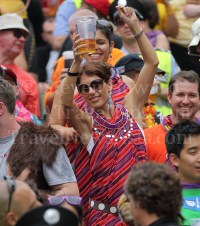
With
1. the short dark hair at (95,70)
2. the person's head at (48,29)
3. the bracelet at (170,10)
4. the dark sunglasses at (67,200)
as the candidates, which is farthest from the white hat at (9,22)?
the dark sunglasses at (67,200)

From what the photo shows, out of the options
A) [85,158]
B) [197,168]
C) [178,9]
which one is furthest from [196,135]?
[178,9]

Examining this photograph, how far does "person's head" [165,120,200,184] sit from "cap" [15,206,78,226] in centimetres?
155

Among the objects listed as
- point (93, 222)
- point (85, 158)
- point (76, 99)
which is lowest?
point (93, 222)

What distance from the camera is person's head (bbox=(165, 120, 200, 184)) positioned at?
411 cm

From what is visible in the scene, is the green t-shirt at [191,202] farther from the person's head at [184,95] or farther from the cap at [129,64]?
the cap at [129,64]

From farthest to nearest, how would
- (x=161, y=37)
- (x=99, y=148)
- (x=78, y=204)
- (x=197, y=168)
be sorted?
1. (x=161, y=37)
2. (x=99, y=148)
3. (x=197, y=168)
4. (x=78, y=204)

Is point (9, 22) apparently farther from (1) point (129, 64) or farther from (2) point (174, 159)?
(2) point (174, 159)

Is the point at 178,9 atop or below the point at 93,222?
atop

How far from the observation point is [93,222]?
4344mm

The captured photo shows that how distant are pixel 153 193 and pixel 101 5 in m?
4.77

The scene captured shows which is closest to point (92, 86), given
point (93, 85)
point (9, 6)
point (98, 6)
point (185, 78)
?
point (93, 85)

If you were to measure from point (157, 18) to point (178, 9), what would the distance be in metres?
0.38

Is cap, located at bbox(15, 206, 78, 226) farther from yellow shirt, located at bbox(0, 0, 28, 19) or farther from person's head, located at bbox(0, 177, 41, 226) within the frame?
yellow shirt, located at bbox(0, 0, 28, 19)

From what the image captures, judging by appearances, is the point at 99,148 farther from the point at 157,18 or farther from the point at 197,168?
the point at 157,18
